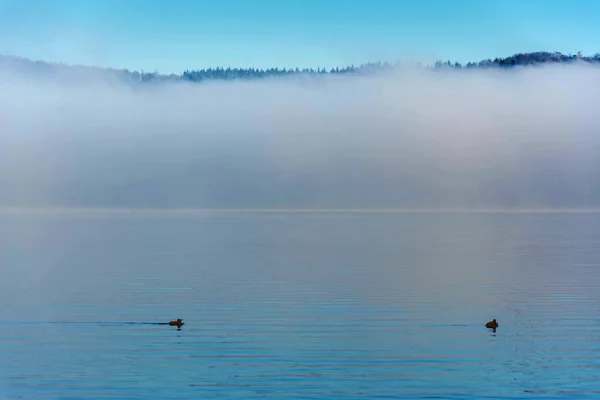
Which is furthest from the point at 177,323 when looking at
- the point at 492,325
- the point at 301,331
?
the point at 492,325

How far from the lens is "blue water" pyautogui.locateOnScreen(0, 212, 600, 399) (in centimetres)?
2481

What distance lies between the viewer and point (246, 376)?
2559cm

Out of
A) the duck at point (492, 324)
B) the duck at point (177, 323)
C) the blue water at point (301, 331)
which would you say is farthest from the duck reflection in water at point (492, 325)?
the duck at point (177, 323)

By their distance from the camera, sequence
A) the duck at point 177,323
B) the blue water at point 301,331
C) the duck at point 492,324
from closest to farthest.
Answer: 1. the blue water at point 301,331
2. the duck at point 492,324
3. the duck at point 177,323

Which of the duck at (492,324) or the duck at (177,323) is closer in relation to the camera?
the duck at (492,324)

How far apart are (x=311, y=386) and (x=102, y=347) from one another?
891 centimetres

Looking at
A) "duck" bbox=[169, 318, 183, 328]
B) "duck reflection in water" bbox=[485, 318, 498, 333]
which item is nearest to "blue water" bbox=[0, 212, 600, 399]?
"duck" bbox=[169, 318, 183, 328]

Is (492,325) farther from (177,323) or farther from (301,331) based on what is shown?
(177,323)

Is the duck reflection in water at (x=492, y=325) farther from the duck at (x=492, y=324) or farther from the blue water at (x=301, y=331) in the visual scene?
the blue water at (x=301, y=331)

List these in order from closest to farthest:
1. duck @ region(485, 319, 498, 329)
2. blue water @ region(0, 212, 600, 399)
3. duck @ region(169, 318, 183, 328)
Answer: blue water @ region(0, 212, 600, 399) < duck @ region(485, 319, 498, 329) < duck @ region(169, 318, 183, 328)

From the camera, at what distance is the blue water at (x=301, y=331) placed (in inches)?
977

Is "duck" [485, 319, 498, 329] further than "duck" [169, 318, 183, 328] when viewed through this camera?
No

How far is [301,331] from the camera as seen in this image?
32781 millimetres

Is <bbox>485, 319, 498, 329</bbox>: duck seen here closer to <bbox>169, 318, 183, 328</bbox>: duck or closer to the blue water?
the blue water
